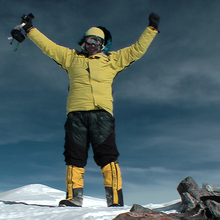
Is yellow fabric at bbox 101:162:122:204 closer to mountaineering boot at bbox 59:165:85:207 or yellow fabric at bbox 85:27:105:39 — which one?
mountaineering boot at bbox 59:165:85:207

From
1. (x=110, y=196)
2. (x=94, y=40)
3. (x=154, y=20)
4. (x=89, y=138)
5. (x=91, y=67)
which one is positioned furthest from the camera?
(x=94, y=40)

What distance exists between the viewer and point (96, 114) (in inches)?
135

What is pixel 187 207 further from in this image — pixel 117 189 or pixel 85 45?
pixel 85 45

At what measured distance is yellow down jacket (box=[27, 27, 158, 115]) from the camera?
351cm

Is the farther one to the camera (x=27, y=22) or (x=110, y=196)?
(x=27, y=22)

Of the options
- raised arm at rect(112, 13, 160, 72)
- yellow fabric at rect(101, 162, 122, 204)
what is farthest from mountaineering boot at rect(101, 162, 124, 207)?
raised arm at rect(112, 13, 160, 72)

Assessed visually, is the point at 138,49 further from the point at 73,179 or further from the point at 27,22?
the point at 73,179

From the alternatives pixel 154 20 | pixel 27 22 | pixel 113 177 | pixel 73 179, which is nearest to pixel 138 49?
pixel 154 20

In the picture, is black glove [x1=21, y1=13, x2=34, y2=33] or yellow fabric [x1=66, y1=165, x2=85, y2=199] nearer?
yellow fabric [x1=66, y1=165, x2=85, y2=199]

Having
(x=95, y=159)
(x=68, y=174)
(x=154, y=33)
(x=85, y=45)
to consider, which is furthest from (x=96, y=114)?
(x=154, y=33)

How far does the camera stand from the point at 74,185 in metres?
3.22

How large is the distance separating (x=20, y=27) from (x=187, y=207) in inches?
143

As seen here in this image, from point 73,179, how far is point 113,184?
548 millimetres

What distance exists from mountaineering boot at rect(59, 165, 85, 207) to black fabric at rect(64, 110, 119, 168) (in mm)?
83
